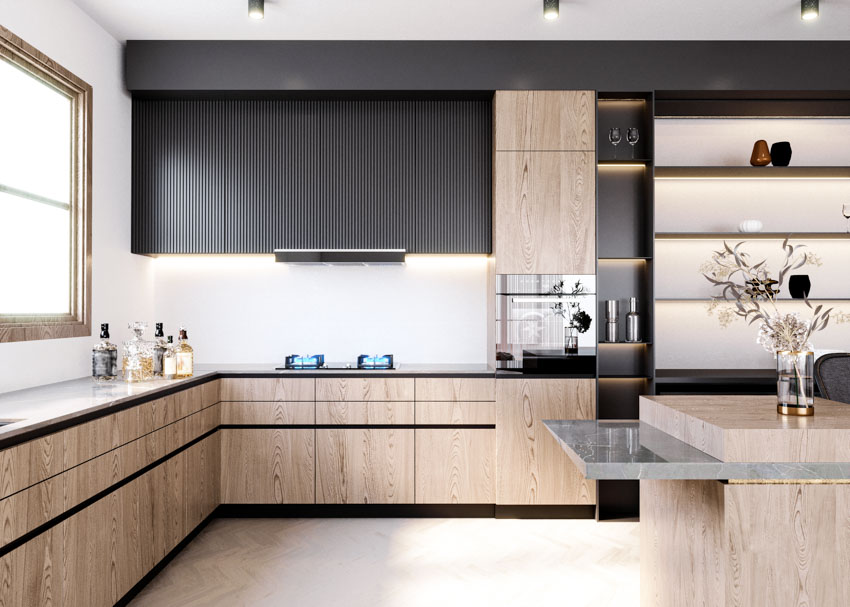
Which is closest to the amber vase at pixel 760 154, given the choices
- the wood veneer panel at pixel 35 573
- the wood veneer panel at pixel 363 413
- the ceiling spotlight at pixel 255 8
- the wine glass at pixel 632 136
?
the wine glass at pixel 632 136

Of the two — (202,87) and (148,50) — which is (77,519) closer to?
(202,87)

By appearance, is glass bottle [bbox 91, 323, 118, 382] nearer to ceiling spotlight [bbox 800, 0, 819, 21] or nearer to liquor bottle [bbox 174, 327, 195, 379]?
liquor bottle [bbox 174, 327, 195, 379]

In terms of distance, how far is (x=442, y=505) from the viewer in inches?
140

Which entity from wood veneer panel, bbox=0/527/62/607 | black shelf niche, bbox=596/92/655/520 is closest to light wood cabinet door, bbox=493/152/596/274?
black shelf niche, bbox=596/92/655/520

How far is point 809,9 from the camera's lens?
3.05m

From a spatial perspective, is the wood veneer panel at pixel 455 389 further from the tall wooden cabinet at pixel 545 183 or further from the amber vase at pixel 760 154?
the amber vase at pixel 760 154

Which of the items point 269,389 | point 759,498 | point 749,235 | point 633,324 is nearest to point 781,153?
point 749,235

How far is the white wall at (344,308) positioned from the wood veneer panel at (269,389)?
1.76ft

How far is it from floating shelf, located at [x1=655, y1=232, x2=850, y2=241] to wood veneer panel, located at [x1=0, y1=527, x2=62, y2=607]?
3.49m

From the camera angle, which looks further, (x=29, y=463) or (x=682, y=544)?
(x=682, y=544)

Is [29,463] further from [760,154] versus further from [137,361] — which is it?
[760,154]

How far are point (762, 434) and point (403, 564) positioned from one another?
1954mm

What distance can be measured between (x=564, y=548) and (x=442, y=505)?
0.78 metres

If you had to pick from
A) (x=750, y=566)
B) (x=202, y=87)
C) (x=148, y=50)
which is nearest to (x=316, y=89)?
(x=202, y=87)
